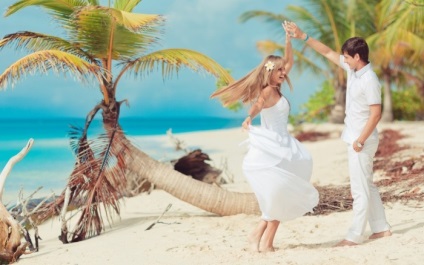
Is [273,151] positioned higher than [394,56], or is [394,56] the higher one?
[273,151]

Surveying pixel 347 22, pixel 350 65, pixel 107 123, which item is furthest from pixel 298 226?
pixel 347 22

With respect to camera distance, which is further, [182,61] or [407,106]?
[407,106]

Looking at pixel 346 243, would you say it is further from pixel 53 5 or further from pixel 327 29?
pixel 327 29

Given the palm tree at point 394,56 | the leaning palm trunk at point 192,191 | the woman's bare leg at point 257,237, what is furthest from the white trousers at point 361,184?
the palm tree at point 394,56

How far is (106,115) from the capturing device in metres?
8.39

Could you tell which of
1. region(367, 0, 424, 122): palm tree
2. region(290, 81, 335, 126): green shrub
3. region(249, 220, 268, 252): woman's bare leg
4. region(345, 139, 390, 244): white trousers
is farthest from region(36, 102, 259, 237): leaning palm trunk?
region(290, 81, 335, 126): green shrub

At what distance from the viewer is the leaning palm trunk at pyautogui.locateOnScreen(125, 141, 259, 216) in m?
8.21

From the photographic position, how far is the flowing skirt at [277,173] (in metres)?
5.57

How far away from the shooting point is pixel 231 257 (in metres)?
5.98

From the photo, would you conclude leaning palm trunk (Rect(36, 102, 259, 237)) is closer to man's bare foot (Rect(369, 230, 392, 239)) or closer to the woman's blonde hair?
man's bare foot (Rect(369, 230, 392, 239))

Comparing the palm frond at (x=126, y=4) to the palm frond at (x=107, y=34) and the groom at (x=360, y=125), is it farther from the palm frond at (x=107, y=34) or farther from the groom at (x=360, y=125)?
the groom at (x=360, y=125)

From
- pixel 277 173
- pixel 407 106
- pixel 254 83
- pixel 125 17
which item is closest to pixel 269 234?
pixel 277 173

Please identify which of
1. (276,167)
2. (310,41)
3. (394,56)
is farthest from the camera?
(394,56)

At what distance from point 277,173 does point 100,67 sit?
3.31 metres
